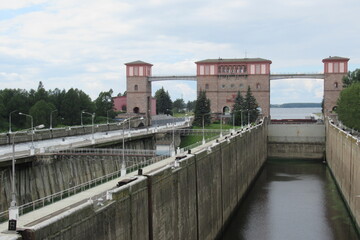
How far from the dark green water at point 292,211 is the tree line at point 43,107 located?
1416 inches

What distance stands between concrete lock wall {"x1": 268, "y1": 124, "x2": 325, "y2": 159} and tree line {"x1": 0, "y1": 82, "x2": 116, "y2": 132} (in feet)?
95.8

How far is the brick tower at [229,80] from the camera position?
301 ft

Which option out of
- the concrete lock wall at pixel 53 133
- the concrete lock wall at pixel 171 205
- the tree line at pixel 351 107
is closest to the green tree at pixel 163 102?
the concrete lock wall at pixel 53 133

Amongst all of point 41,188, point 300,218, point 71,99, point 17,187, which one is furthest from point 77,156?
point 71,99

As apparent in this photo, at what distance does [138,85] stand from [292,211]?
60.2m

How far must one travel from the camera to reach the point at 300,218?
1404 inches

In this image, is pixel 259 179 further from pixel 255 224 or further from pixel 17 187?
pixel 17 187

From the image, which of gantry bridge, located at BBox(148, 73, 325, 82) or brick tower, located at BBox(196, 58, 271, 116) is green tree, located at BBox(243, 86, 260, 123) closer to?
brick tower, located at BBox(196, 58, 271, 116)

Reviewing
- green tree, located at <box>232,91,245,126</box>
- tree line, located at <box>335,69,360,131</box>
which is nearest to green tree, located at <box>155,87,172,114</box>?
green tree, located at <box>232,91,245,126</box>

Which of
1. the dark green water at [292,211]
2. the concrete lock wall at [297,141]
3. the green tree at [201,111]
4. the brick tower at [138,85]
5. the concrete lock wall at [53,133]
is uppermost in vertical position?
the brick tower at [138,85]

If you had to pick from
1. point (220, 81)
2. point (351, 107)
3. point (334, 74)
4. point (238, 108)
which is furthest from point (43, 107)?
point (334, 74)

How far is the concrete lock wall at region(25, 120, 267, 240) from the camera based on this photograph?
1412 cm

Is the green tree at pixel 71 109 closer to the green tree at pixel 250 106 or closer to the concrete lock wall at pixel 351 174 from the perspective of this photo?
the green tree at pixel 250 106

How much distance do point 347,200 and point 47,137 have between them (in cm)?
2888
